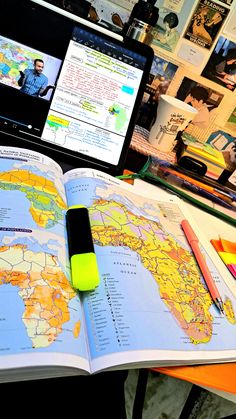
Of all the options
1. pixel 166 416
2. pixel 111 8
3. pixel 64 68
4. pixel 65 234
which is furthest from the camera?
pixel 111 8

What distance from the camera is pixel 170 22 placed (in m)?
0.85

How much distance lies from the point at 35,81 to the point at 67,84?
6 cm

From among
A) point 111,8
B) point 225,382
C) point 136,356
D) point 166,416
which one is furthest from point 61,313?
point 111,8

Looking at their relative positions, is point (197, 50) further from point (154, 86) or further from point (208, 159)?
point (208, 159)

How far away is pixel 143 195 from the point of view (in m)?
0.60

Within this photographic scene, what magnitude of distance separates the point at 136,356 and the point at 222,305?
173 mm

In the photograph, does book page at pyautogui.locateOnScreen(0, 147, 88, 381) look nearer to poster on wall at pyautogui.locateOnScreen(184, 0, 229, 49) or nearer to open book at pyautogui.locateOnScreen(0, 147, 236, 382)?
open book at pyautogui.locateOnScreen(0, 147, 236, 382)

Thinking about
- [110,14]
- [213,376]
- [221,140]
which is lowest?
[213,376]

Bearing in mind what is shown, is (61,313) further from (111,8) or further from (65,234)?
(111,8)

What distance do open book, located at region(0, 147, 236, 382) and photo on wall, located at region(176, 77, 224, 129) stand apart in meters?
0.54

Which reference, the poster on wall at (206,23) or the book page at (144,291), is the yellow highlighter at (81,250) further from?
the poster on wall at (206,23)

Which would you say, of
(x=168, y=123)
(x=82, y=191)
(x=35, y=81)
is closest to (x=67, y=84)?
(x=35, y=81)

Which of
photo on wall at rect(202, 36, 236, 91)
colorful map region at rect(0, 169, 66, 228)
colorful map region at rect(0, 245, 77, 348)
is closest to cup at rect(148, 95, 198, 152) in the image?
photo on wall at rect(202, 36, 236, 91)

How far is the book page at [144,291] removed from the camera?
0.34 meters
